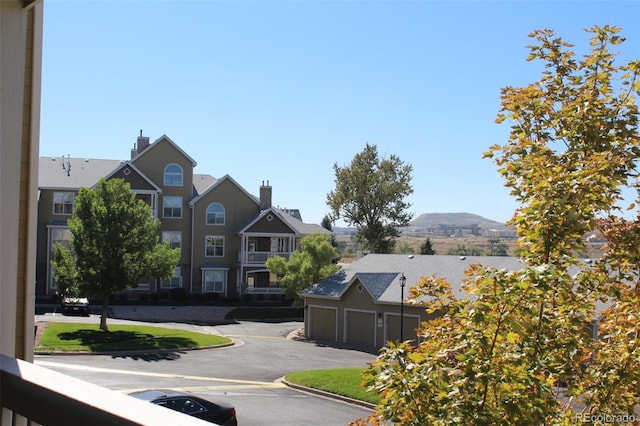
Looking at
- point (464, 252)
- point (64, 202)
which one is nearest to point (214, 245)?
point (64, 202)

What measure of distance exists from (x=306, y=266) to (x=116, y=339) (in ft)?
46.8

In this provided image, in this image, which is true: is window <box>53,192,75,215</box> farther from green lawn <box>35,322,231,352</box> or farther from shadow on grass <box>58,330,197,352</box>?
shadow on grass <box>58,330,197,352</box>

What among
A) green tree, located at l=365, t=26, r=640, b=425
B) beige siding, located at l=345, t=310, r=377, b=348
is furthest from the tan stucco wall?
beige siding, located at l=345, t=310, r=377, b=348

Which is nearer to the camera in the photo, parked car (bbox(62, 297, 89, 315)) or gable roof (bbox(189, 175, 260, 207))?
parked car (bbox(62, 297, 89, 315))

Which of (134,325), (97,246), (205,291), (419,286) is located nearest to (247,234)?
(205,291)

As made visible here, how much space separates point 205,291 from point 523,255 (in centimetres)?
4670

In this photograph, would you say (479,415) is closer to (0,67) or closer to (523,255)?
(523,255)

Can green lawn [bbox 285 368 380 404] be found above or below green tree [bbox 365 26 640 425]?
below

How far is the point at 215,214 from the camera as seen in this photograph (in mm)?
51031

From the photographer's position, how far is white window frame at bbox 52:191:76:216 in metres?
46.0

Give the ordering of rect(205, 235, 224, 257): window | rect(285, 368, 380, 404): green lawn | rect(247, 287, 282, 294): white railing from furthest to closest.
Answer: rect(205, 235, 224, 257): window → rect(247, 287, 282, 294): white railing → rect(285, 368, 380, 404): green lawn

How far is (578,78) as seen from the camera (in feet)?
21.1

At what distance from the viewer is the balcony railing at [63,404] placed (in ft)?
5.52

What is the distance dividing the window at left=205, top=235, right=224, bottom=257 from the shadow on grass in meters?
17.8
